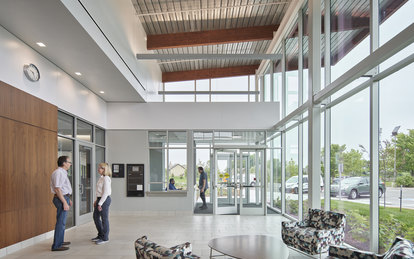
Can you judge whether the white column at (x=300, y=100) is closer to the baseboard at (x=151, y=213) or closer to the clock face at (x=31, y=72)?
the baseboard at (x=151, y=213)

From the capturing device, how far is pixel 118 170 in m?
10.7

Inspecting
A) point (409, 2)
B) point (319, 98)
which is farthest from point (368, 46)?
point (319, 98)

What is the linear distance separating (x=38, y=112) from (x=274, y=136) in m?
7.26

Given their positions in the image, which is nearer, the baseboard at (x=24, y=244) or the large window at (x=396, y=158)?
the large window at (x=396, y=158)

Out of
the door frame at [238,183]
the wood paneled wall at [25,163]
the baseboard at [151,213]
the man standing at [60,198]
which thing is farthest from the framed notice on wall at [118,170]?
the man standing at [60,198]

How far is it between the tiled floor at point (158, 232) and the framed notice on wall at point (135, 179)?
0.85 metres

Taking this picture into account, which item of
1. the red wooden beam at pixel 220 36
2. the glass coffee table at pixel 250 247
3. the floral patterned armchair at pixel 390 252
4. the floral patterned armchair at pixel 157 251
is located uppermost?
the red wooden beam at pixel 220 36

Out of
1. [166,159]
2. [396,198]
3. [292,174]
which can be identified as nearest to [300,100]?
[292,174]

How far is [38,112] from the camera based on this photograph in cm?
633

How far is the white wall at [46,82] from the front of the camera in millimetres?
5379

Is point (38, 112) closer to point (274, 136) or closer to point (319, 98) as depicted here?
point (319, 98)

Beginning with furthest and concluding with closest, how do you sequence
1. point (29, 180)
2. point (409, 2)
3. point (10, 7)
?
point (29, 180) < point (10, 7) < point (409, 2)

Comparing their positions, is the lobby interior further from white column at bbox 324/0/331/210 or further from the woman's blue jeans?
the woman's blue jeans

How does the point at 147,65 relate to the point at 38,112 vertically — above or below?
above
